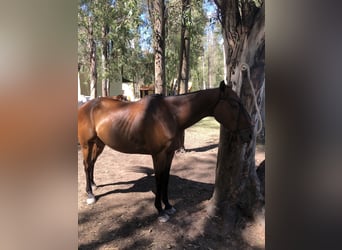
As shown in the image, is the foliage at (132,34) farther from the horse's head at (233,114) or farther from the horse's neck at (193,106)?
the horse's head at (233,114)

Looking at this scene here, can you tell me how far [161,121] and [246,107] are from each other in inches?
30.1

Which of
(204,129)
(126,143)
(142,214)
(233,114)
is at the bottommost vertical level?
(142,214)

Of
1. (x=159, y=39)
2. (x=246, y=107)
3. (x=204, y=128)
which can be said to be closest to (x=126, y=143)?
(x=246, y=107)

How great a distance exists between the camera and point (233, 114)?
234 cm

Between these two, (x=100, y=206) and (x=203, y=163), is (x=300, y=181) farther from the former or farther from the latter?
(x=203, y=163)

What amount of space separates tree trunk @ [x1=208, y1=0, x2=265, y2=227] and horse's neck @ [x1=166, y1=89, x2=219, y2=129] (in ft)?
0.69

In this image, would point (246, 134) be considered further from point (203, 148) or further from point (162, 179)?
point (203, 148)

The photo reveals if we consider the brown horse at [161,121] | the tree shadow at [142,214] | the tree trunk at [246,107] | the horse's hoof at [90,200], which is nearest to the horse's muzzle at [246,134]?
the brown horse at [161,121]

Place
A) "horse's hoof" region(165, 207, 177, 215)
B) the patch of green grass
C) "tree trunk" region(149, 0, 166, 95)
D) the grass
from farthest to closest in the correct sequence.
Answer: the patch of green grass → the grass → "tree trunk" region(149, 0, 166, 95) → "horse's hoof" region(165, 207, 177, 215)

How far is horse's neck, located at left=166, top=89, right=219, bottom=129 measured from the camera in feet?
8.27

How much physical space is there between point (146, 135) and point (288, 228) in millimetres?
2232

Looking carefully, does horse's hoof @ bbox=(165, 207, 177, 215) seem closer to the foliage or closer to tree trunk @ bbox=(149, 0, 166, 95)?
the foliage

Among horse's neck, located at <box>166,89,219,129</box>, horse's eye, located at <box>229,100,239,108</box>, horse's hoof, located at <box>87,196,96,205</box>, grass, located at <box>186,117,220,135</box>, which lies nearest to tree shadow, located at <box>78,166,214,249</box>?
horse's hoof, located at <box>87,196,96,205</box>

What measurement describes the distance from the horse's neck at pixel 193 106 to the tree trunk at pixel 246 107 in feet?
0.69
